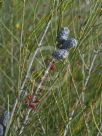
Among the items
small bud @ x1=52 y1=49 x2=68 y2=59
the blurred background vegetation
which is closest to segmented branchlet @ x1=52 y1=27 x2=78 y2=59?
small bud @ x1=52 y1=49 x2=68 y2=59

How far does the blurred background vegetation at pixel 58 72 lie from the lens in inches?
73.2

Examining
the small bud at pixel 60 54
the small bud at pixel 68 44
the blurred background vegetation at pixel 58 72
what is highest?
the small bud at pixel 68 44

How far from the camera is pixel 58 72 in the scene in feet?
6.19

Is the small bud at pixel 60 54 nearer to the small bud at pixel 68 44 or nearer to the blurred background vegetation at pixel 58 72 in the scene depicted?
the small bud at pixel 68 44

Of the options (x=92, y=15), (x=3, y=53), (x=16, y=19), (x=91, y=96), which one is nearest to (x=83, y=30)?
(x=92, y=15)

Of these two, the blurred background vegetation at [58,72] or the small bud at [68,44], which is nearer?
the small bud at [68,44]

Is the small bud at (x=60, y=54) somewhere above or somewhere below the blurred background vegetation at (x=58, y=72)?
above

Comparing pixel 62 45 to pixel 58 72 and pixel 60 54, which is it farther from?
pixel 58 72

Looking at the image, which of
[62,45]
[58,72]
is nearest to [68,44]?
[62,45]

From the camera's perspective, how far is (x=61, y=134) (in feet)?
6.80

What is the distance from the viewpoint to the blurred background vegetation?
73.2 inches

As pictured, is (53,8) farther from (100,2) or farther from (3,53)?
(3,53)

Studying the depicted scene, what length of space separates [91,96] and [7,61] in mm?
824

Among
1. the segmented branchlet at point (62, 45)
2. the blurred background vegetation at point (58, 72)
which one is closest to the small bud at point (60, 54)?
the segmented branchlet at point (62, 45)
